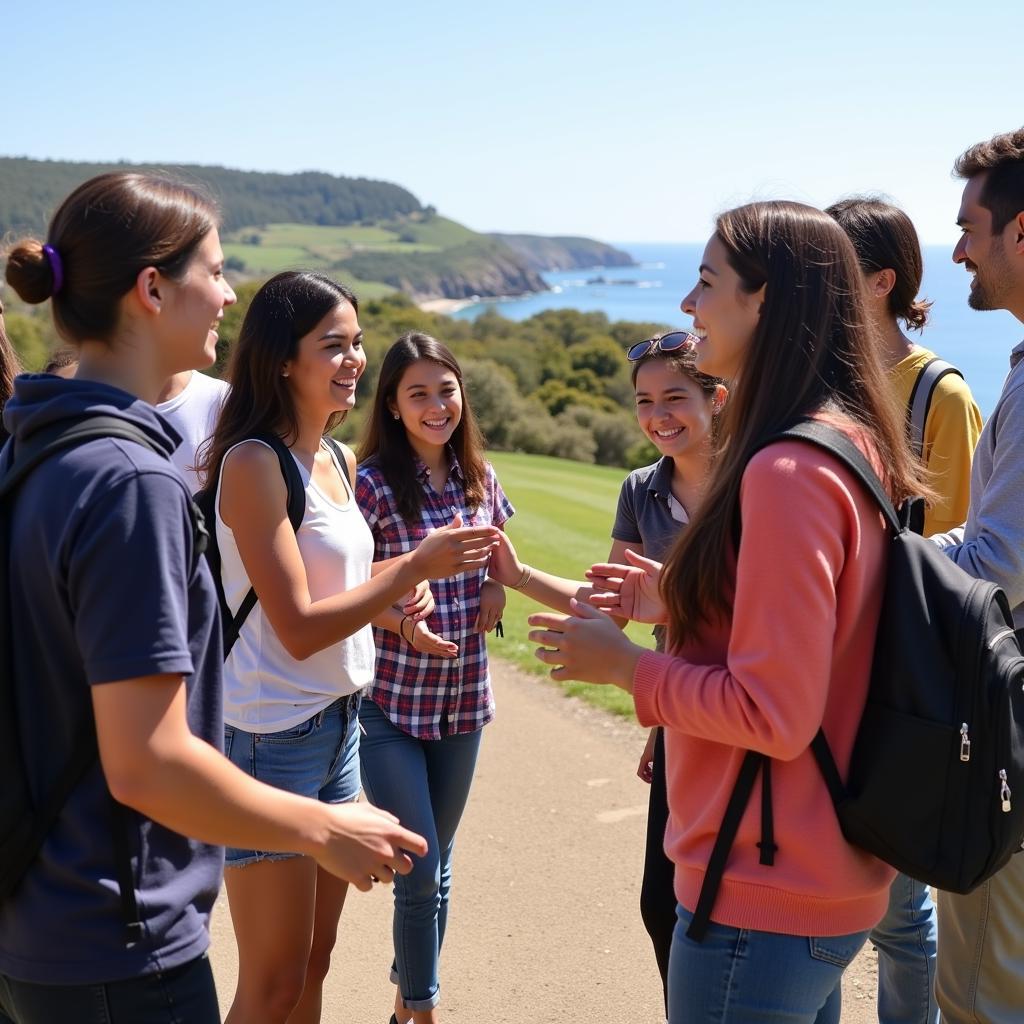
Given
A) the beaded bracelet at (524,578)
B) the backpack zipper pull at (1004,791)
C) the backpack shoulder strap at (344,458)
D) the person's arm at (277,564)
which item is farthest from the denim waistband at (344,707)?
the backpack zipper pull at (1004,791)

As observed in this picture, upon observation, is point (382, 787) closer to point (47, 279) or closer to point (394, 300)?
point (47, 279)

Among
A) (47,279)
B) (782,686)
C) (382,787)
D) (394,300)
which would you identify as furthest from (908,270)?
(394,300)

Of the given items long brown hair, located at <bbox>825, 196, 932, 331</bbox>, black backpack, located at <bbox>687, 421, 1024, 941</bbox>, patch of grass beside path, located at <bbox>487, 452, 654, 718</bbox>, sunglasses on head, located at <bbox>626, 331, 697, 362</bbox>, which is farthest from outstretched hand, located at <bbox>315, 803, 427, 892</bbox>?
patch of grass beside path, located at <bbox>487, 452, 654, 718</bbox>

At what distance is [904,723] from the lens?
2.16 m

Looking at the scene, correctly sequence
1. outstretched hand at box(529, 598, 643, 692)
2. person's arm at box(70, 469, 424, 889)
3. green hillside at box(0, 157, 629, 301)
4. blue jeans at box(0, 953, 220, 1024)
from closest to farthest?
1. person's arm at box(70, 469, 424, 889)
2. blue jeans at box(0, 953, 220, 1024)
3. outstretched hand at box(529, 598, 643, 692)
4. green hillside at box(0, 157, 629, 301)

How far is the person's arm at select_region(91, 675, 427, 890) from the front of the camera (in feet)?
5.98

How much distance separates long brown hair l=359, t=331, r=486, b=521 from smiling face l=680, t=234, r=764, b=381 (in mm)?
2009

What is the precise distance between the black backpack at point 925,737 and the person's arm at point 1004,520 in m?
0.65

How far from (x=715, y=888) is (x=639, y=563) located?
1.36 m

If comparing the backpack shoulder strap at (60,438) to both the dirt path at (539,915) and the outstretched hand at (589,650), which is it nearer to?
the outstretched hand at (589,650)

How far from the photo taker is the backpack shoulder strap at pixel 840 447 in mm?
2107

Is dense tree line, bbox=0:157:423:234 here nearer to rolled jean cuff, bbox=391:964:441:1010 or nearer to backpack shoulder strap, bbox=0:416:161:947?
rolled jean cuff, bbox=391:964:441:1010

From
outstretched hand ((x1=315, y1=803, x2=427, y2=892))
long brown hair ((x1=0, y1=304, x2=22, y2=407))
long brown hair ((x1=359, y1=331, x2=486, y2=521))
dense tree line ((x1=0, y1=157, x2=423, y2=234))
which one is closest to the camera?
outstretched hand ((x1=315, y1=803, x2=427, y2=892))

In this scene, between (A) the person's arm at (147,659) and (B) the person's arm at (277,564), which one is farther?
(B) the person's arm at (277,564)
